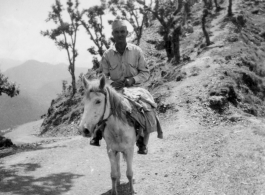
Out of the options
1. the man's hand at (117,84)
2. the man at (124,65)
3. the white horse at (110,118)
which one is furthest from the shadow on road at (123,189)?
the man's hand at (117,84)

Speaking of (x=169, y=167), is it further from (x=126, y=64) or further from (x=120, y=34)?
(x=120, y=34)

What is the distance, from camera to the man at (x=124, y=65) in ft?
18.2

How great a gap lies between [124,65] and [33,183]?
444cm

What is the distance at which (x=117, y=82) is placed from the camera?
220 inches

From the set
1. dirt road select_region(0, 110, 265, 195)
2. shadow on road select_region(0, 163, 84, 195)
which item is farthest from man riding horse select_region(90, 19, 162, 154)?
shadow on road select_region(0, 163, 84, 195)

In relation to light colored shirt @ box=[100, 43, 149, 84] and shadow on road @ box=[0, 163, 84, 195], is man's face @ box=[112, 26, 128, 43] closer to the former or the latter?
light colored shirt @ box=[100, 43, 149, 84]

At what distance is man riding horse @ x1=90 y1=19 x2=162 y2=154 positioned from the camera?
555cm

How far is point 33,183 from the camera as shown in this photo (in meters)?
7.20

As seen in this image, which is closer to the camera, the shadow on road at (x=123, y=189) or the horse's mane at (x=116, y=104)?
the horse's mane at (x=116, y=104)

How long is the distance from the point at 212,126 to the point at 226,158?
4.18m

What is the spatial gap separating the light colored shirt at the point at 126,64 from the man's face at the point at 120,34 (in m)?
0.23

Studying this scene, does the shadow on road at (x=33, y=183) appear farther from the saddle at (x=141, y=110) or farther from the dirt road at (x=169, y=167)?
the saddle at (x=141, y=110)

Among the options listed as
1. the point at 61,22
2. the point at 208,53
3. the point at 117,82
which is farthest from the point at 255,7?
the point at 117,82

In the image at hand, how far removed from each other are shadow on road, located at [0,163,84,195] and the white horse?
1.93m
